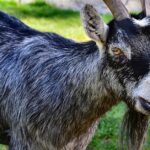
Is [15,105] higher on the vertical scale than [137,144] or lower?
higher

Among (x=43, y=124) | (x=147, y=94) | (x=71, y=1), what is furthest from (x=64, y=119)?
(x=71, y=1)

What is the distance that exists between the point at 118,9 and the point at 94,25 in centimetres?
22

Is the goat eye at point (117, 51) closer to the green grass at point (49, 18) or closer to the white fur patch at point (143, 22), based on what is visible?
the white fur patch at point (143, 22)

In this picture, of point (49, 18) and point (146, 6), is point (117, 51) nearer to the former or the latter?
point (146, 6)

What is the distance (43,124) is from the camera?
4379 millimetres

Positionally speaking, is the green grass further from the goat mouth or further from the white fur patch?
the goat mouth

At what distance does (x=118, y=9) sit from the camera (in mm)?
4047

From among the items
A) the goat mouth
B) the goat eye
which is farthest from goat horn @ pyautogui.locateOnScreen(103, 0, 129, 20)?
the goat mouth

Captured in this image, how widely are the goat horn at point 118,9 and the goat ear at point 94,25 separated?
5.2 inches

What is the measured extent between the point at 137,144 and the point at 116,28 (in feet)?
3.27

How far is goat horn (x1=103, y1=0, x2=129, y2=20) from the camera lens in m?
4.01

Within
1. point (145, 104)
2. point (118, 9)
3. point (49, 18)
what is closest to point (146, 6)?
point (118, 9)

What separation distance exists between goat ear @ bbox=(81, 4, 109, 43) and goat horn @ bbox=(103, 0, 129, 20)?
132mm

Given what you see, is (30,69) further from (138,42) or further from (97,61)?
(138,42)
